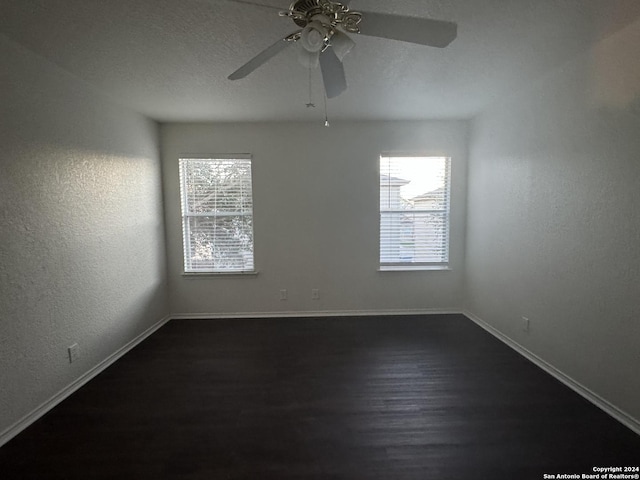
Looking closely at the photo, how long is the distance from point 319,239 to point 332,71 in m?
2.25

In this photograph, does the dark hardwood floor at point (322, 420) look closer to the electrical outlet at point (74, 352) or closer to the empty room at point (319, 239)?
the empty room at point (319, 239)

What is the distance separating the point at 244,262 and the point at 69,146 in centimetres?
202

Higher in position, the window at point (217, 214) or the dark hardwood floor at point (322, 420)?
the window at point (217, 214)

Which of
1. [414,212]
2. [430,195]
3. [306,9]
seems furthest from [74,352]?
[430,195]

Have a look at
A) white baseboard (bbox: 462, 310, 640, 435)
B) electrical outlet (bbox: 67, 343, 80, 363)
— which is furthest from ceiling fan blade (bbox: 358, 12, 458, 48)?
electrical outlet (bbox: 67, 343, 80, 363)

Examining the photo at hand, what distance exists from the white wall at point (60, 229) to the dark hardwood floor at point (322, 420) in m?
0.35

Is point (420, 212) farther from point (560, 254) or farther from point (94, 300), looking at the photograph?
point (94, 300)

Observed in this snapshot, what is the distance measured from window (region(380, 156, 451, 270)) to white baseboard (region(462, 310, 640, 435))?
43.7 inches

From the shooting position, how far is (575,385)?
6.99 ft

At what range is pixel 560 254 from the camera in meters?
2.24

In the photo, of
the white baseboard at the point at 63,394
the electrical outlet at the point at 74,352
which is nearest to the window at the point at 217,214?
the white baseboard at the point at 63,394

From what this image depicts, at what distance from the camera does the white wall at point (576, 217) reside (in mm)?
1763

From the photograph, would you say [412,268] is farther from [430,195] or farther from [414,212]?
[430,195]

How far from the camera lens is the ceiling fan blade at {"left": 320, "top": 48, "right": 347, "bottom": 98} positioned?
4.79 feet
